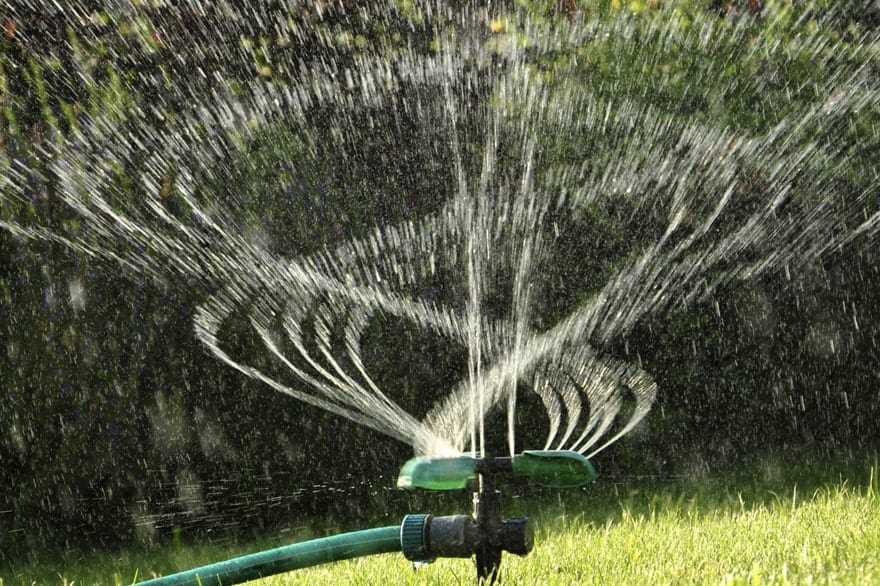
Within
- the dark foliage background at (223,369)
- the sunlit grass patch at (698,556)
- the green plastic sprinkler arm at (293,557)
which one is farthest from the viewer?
the dark foliage background at (223,369)

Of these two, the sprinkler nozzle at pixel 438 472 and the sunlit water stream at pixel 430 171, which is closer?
the sprinkler nozzle at pixel 438 472

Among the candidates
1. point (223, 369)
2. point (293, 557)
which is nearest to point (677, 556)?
point (293, 557)

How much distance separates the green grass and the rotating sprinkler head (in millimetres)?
289

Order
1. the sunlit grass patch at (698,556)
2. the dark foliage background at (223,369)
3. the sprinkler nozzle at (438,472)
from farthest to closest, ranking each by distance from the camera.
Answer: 1. the dark foliage background at (223,369)
2. the sunlit grass patch at (698,556)
3. the sprinkler nozzle at (438,472)

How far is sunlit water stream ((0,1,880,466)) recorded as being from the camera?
427 centimetres

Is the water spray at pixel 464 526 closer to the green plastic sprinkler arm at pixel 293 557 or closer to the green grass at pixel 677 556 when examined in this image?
the green plastic sprinkler arm at pixel 293 557

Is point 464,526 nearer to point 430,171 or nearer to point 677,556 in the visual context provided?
point 677,556

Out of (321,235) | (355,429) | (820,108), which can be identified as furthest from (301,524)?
(820,108)

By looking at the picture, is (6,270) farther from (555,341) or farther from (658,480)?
(658,480)

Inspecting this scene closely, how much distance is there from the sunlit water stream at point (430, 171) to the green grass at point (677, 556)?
101 cm

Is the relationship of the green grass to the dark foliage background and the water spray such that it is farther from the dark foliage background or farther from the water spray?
the dark foliage background

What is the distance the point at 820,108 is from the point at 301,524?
3.08 meters

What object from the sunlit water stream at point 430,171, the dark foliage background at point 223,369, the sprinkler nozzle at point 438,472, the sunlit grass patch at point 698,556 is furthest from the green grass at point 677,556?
the sunlit water stream at point 430,171

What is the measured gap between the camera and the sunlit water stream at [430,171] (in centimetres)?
427
